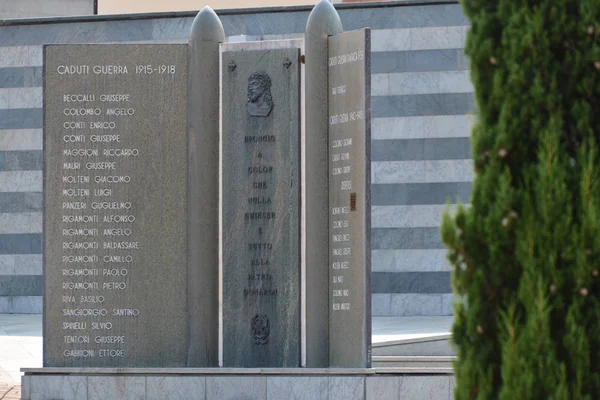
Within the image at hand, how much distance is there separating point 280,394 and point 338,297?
1199mm

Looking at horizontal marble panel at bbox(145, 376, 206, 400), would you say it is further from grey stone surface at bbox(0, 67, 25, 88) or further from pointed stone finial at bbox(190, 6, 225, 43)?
grey stone surface at bbox(0, 67, 25, 88)

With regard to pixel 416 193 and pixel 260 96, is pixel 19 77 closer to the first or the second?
pixel 416 193

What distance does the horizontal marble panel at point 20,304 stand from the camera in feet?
72.4

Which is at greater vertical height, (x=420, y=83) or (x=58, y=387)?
(x=420, y=83)

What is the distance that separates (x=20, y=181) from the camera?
22391 millimetres

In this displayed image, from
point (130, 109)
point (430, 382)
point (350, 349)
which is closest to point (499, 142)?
point (430, 382)

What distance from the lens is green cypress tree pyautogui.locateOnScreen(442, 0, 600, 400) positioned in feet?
20.1

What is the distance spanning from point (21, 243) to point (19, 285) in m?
0.68

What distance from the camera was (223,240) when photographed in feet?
42.3

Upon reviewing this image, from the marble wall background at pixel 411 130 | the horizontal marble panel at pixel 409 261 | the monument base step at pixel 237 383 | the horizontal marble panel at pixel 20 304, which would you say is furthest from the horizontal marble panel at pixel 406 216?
the monument base step at pixel 237 383

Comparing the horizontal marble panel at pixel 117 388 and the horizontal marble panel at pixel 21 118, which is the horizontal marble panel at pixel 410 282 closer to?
the horizontal marble panel at pixel 21 118

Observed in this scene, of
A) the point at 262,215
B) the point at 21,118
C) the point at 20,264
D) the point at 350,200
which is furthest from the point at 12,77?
the point at 350,200

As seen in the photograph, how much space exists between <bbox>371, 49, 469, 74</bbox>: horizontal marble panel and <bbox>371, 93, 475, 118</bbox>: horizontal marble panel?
1.40 ft

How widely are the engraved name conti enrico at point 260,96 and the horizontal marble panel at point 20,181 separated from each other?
10117 mm
